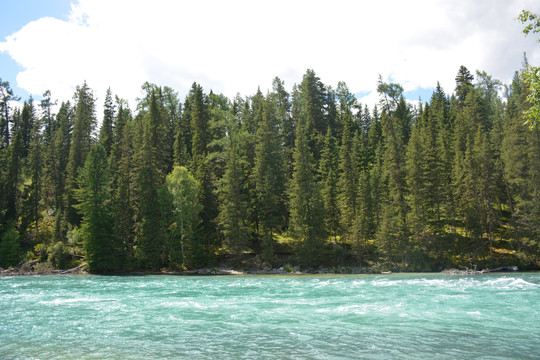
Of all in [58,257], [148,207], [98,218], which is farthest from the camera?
[148,207]

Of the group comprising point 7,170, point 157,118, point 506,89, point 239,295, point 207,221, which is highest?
point 506,89

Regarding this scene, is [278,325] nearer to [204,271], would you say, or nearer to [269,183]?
[204,271]

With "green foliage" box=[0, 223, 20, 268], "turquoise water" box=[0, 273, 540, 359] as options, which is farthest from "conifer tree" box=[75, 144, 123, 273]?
"turquoise water" box=[0, 273, 540, 359]

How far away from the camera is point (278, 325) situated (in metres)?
Result: 13.7

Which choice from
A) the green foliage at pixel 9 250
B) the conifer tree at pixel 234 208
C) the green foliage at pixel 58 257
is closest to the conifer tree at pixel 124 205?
the green foliage at pixel 58 257

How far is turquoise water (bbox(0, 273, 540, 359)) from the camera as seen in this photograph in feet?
34.2

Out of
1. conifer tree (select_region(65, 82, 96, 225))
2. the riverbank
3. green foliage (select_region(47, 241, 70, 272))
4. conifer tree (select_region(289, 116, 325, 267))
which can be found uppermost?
conifer tree (select_region(65, 82, 96, 225))

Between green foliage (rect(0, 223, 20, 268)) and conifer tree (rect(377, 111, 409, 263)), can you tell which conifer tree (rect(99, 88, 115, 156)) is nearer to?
green foliage (rect(0, 223, 20, 268))

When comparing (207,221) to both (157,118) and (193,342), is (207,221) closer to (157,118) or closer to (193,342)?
(157,118)

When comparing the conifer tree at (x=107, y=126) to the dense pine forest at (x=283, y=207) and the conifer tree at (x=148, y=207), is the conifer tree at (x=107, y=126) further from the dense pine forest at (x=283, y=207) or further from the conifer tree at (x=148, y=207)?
the conifer tree at (x=148, y=207)

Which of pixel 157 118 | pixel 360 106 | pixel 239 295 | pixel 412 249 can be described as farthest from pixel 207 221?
pixel 360 106

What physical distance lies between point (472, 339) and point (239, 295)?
13410 mm

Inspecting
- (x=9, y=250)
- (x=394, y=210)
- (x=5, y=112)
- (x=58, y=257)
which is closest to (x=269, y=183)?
(x=394, y=210)

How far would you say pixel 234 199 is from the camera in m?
48.4
